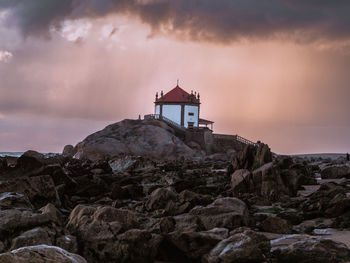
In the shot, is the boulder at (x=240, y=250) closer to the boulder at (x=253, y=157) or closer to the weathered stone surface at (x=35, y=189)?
the weathered stone surface at (x=35, y=189)

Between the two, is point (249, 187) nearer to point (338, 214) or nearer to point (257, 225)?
point (338, 214)

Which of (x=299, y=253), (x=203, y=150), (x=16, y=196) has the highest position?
(x=203, y=150)

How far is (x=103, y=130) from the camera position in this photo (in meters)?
62.8

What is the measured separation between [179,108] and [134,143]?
16.5 metres

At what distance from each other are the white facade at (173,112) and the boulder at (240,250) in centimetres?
6502

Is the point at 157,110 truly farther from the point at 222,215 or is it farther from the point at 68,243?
the point at 68,243

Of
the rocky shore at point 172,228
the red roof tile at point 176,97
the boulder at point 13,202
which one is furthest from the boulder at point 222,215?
the red roof tile at point 176,97

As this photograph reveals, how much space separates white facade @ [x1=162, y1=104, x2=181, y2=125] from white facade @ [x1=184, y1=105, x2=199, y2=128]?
1.07 m

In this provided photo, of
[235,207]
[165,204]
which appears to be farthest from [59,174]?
[235,207]

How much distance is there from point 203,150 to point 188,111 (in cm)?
1153

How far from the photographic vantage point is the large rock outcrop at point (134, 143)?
5634 centimetres

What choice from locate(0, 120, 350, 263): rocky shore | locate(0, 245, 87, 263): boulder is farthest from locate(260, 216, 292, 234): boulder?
locate(0, 245, 87, 263): boulder

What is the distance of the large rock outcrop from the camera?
56.3m

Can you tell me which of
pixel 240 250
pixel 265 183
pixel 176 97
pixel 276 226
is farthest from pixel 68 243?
pixel 176 97
